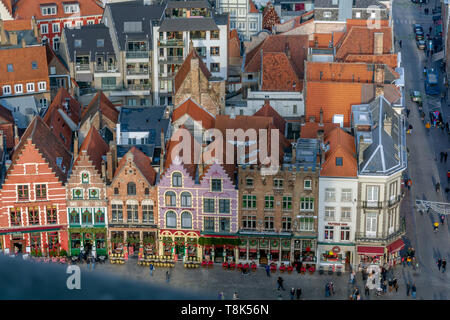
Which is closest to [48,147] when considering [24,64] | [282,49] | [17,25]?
[24,64]

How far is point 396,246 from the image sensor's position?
100062mm

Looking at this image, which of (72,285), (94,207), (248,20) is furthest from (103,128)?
(72,285)

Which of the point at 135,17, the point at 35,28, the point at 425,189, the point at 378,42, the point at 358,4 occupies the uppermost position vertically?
the point at 358,4

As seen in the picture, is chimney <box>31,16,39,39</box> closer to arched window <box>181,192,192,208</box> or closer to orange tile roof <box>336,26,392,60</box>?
orange tile roof <box>336,26,392,60</box>

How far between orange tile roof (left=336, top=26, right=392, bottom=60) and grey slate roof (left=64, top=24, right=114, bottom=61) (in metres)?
38.7

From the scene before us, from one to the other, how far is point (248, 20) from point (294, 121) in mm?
→ 51880

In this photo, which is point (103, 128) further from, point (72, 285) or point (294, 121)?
point (72, 285)

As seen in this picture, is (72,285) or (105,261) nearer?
(72,285)

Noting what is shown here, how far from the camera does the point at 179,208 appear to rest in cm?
10031

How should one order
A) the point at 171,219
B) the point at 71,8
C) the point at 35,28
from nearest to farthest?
the point at 171,219 → the point at 35,28 → the point at 71,8

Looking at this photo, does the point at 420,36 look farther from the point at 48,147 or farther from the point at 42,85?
the point at 48,147

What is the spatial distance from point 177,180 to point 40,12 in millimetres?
84823

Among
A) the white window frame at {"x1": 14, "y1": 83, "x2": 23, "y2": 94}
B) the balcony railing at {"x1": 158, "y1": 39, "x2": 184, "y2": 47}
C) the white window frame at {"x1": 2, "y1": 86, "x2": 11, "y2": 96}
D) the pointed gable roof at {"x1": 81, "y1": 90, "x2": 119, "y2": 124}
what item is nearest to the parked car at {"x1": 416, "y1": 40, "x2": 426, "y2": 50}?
the balcony railing at {"x1": 158, "y1": 39, "x2": 184, "y2": 47}
